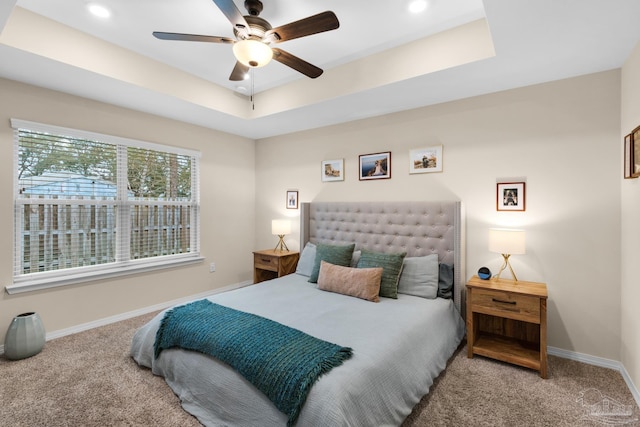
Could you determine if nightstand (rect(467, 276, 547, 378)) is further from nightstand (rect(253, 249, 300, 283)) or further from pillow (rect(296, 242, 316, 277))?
nightstand (rect(253, 249, 300, 283))

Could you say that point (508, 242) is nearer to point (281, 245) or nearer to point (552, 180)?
point (552, 180)

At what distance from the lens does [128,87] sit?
288 centimetres

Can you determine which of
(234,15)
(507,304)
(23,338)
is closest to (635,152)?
(507,304)

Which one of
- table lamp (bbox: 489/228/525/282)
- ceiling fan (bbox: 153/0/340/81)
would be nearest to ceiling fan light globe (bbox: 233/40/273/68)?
ceiling fan (bbox: 153/0/340/81)

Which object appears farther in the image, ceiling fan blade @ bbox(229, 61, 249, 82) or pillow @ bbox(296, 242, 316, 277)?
pillow @ bbox(296, 242, 316, 277)

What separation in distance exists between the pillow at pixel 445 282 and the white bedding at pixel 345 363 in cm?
12

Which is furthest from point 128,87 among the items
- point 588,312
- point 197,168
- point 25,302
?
point 588,312

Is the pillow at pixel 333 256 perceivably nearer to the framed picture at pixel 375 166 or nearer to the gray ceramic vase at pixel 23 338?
the framed picture at pixel 375 166

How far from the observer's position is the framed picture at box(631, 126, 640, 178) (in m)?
2.01

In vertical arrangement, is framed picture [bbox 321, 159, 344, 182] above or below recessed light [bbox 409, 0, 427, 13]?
below

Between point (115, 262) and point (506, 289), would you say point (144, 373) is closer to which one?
point (115, 262)

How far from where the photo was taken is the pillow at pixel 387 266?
9.22ft

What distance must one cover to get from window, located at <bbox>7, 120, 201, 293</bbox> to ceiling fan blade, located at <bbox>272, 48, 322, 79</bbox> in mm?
2333

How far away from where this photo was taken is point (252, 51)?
6.38 ft
